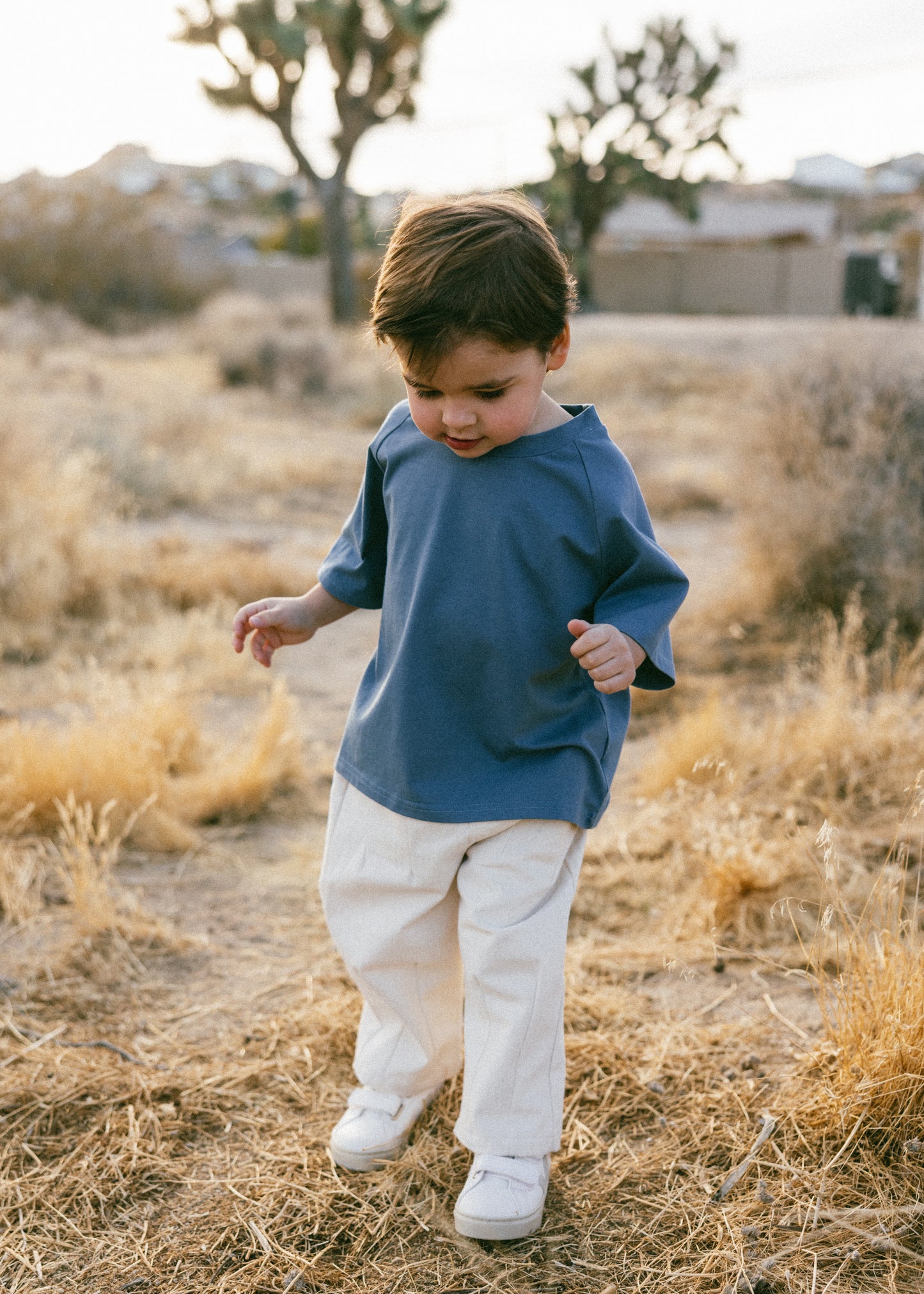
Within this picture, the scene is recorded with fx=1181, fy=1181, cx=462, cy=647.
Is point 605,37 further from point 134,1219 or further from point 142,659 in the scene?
point 134,1219

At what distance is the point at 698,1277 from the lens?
1668mm

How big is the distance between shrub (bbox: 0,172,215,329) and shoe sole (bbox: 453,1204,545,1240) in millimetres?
21953

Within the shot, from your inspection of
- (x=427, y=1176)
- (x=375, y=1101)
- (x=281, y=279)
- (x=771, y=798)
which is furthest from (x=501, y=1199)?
(x=281, y=279)

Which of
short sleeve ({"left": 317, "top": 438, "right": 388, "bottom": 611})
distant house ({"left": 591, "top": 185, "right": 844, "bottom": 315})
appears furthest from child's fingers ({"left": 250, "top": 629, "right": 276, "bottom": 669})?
distant house ({"left": 591, "top": 185, "right": 844, "bottom": 315})

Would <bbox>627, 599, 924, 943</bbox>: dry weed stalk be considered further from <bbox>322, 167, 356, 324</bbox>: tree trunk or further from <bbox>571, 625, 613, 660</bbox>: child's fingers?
<bbox>322, 167, 356, 324</bbox>: tree trunk

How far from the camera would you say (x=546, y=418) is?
1718 millimetres

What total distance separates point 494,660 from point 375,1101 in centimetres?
82

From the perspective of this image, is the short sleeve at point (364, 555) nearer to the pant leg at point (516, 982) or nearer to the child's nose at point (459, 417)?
the child's nose at point (459, 417)

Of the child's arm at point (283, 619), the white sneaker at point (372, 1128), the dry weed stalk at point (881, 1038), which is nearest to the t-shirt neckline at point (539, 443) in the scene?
the child's arm at point (283, 619)

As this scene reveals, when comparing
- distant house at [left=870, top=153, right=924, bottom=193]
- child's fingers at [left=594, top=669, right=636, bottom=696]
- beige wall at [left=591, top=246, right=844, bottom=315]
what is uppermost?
child's fingers at [left=594, top=669, right=636, bottom=696]

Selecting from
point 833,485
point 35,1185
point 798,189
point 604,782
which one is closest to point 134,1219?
point 35,1185

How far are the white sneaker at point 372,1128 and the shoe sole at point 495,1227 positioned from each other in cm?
20

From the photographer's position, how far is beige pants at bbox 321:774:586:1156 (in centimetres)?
174

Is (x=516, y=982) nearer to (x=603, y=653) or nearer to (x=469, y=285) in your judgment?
(x=603, y=653)
